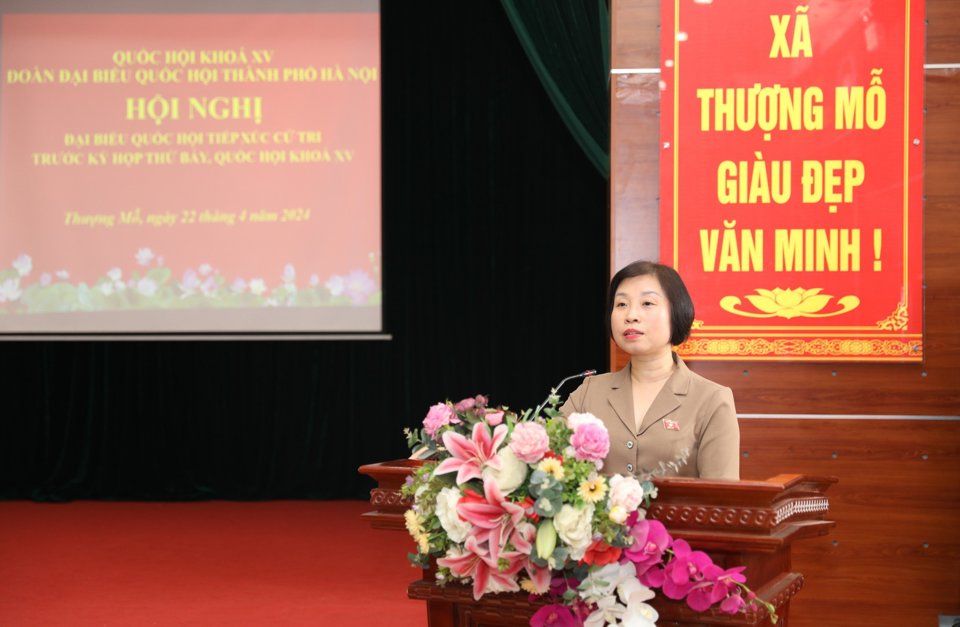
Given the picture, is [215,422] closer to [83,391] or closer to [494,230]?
[83,391]

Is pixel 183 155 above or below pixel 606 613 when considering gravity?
above

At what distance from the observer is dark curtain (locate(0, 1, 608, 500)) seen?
6.77 metres

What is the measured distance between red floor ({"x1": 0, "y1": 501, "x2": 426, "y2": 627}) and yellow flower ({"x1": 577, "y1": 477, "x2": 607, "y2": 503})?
8.30 ft

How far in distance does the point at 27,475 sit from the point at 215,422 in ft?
4.13

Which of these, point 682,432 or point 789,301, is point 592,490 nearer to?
point 682,432

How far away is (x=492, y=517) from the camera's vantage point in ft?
A: 5.30

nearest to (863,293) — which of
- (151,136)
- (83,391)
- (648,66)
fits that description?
(648,66)

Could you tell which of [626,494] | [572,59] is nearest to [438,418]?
[626,494]

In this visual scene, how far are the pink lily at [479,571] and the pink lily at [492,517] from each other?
2 centimetres

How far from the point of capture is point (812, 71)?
328cm

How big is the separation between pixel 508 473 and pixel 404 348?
5.34 meters

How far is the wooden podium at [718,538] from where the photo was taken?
5.46 feet

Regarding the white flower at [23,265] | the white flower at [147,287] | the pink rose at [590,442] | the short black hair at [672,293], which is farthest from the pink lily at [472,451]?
the white flower at [23,265]

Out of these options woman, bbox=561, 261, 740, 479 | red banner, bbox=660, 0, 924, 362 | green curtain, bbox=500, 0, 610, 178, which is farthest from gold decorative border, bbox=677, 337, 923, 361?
green curtain, bbox=500, 0, 610, 178
